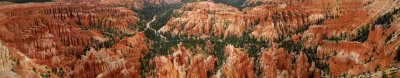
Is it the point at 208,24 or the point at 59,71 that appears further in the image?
the point at 208,24

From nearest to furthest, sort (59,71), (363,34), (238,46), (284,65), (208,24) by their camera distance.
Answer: (59,71) < (363,34) < (284,65) < (238,46) < (208,24)

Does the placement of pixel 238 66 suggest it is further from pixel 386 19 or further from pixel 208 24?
pixel 208 24

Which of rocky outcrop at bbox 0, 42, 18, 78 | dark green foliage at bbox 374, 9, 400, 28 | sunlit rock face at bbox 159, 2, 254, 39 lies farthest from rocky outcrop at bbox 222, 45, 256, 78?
rocky outcrop at bbox 0, 42, 18, 78

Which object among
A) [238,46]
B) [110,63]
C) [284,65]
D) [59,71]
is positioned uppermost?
[110,63]

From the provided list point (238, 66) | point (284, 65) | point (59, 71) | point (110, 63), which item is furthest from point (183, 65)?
point (59, 71)

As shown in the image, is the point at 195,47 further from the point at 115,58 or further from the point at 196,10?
the point at 196,10

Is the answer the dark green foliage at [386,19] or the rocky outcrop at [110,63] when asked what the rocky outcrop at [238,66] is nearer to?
the rocky outcrop at [110,63]

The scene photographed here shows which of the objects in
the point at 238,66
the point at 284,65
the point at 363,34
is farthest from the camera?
the point at 284,65

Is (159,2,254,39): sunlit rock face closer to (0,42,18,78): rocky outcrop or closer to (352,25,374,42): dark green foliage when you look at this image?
(352,25,374,42): dark green foliage

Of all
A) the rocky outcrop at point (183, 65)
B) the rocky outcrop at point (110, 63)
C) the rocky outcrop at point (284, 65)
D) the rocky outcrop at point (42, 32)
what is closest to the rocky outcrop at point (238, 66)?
the rocky outcrop at point (284, 65)
